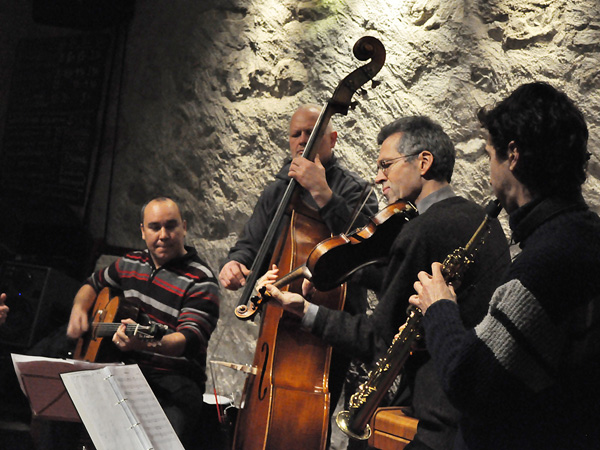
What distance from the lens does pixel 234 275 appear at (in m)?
3.07

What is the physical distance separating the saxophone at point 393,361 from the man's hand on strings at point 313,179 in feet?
2.59

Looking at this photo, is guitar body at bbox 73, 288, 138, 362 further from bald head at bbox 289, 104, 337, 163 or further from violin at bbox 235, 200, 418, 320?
violin at bbox 235, 200, 418, 320

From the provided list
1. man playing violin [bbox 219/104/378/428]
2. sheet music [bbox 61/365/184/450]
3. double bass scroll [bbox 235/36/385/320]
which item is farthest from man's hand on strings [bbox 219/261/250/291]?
sheet music [bbox 61/365/184/450]

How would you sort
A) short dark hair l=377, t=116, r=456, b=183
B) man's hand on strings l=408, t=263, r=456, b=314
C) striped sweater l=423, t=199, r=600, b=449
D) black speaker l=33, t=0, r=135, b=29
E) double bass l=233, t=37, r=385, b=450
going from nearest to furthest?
striped sweater l=423, t=199, r=600, b=449, man's hand on strings l=408, t=263, r=456, b=314, short dark hair l=377, t=116, r=456, b=183, double bass l=233, t=37, r=385, b=450, black speaker l=33, t=0, r=135, b=29

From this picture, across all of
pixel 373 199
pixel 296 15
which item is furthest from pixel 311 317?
pixel 296 15

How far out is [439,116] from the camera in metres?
3.33

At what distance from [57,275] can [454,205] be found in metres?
2.93

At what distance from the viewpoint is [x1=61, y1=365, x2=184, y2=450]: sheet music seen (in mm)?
1943

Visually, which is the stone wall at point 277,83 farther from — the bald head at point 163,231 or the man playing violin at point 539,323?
the man playing violin at point 539,323

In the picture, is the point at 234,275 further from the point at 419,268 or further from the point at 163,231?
the point at 419,268

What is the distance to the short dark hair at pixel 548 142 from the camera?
1530 millimetres

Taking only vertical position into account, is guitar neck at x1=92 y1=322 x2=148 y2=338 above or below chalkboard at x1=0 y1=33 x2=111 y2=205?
below

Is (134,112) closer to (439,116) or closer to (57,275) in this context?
(57,275)

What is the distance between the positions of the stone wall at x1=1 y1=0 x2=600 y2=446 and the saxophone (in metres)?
1.24
